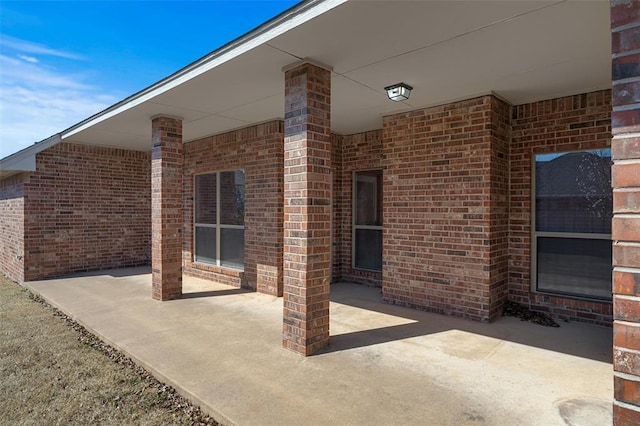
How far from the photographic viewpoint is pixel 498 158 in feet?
16.1

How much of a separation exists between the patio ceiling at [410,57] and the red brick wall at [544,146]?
0.25 meters

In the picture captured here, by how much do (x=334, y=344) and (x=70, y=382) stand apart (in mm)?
2574

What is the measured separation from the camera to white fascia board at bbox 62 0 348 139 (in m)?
2.81

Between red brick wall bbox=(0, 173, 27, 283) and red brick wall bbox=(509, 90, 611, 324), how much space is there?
31.2 ft

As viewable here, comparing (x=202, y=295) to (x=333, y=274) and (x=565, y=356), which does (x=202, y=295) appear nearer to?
(x=333, y=274)

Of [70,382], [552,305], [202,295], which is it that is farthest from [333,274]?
[70,382]

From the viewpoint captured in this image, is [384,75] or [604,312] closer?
[384,75]

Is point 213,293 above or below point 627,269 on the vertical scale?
below

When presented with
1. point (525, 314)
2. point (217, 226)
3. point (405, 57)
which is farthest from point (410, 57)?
point (217, 226)

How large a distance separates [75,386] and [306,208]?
8.78 feet

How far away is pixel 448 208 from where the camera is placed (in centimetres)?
507

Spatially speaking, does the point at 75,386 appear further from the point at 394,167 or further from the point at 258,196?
the point at 394,167

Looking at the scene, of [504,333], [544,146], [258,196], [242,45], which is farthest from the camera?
[258,196]

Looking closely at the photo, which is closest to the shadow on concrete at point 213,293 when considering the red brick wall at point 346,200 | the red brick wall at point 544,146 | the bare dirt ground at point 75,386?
the bare dirt ground at point 75,386
